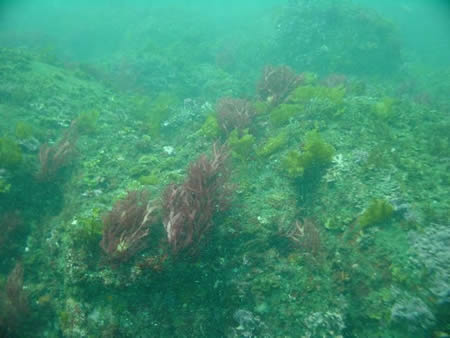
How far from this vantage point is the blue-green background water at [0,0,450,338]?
4125 millimetres

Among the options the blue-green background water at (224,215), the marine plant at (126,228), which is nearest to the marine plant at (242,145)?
the blue-green background water at (224,215)

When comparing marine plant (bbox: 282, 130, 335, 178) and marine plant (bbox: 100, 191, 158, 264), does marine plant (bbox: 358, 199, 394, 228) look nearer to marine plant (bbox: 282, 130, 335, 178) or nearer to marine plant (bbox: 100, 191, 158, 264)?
marine plant (bbox: 282, 130, 335, 178)

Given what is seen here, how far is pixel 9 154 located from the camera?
6.61 m

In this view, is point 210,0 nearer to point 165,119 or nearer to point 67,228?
point 165,119

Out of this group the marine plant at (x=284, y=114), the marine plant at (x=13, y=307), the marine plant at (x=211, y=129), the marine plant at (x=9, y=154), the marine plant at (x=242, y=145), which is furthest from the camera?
the marine plant at (x=211, y=129)

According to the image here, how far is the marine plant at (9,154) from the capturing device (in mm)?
6539

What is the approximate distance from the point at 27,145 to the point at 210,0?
6232cm

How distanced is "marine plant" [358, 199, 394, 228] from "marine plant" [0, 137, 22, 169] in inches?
323

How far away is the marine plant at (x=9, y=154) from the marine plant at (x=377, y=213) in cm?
820

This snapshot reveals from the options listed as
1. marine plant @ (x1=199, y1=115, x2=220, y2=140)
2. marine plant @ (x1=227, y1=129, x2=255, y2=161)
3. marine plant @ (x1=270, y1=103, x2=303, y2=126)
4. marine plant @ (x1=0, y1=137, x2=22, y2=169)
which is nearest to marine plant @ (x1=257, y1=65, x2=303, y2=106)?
marine plant @ (x1=270, y1=103, x2=303, y2=126)

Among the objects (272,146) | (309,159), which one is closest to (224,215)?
(309,159)

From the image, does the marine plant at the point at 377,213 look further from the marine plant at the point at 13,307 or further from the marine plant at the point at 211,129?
the marine plant at the point at 13,307

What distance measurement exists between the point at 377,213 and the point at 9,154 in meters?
8.57

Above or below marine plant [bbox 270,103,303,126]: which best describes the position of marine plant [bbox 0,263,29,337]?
below
